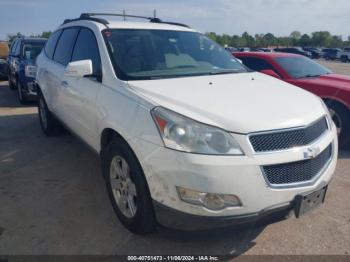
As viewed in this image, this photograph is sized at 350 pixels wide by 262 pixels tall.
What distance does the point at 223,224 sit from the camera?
2.25 m

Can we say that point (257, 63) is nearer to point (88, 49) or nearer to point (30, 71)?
point (88, 49)

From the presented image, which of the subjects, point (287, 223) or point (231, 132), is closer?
point (231, 132)

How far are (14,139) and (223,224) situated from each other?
4.55m

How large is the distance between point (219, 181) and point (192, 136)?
35 centimetres

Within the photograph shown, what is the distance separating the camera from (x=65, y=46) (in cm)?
462

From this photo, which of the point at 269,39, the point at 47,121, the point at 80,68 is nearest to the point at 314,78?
the point at 80,68

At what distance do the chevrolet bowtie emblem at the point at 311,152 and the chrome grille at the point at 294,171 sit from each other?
4 cm

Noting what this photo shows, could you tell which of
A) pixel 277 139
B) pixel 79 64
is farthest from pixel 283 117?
pixel 79 64

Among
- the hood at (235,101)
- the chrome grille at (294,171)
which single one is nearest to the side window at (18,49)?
the hood at (235,101)

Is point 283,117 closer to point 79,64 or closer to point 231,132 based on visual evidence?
point 231,132

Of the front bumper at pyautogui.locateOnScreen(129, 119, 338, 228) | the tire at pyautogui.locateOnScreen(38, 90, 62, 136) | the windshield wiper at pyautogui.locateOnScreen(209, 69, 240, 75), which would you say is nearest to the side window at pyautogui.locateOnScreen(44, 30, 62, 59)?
the tire at pyautogui.locateOnScreen(38, 90, 62, 136)

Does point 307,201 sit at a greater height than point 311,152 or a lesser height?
lesser

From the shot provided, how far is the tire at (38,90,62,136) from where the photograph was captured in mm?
5375

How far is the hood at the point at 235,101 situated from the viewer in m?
2.34
